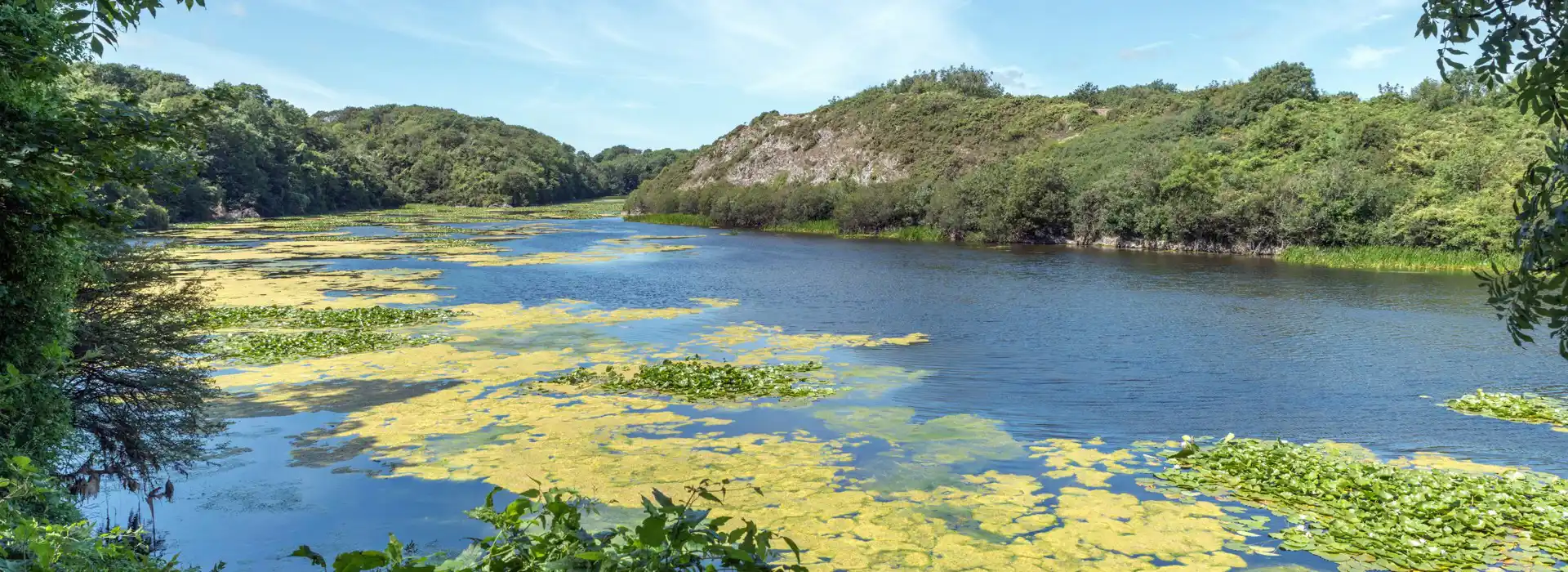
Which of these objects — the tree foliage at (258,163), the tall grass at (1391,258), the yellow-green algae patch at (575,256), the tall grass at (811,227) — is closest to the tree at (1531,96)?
the yellow-green algae patch at (575,256)

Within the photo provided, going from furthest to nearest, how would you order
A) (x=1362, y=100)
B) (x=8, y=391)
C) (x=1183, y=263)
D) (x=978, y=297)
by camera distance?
(x=1362, y=100) → (x=1183, y=263) → (x=978, y=297) → (x=8, y=391)

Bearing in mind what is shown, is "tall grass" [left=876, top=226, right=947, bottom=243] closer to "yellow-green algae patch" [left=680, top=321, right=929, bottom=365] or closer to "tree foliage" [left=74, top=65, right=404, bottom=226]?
"yellow-green algae patch" [left=680, top=321, right=929, bottom=365]

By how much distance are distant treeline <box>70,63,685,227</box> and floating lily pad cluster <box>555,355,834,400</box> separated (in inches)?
344

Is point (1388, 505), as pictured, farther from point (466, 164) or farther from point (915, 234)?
point (466, 164)

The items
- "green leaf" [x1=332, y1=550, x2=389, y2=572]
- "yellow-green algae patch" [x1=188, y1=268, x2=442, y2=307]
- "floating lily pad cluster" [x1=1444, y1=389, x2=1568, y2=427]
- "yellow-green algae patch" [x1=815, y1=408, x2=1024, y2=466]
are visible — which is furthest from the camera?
"yellow-green algae patch" [x1=188, y1=268, x2=442, y2=307]

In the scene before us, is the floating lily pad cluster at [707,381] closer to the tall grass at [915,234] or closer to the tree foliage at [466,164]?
the tall grass at [915,234]

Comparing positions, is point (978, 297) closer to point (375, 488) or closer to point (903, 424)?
point (903, 424)

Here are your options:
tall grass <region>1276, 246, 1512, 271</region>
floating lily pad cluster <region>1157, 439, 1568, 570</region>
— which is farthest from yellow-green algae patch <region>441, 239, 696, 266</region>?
floating lily pad cluster <region>1157, 439, 1568, 570</region>

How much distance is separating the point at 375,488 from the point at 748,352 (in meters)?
10.6

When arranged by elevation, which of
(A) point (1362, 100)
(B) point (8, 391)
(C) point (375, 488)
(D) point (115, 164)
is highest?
(A) point (1362, 100)

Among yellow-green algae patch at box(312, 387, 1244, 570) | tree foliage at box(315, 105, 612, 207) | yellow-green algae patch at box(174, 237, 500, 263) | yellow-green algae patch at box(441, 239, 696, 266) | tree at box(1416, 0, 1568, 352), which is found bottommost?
yellow-green algae patch at box(312, 387, 1244, 570)

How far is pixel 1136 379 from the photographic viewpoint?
18.8 meters

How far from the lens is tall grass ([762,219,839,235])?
266 ft

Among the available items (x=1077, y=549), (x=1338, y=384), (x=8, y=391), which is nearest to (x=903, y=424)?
(x=1077, y=549)
